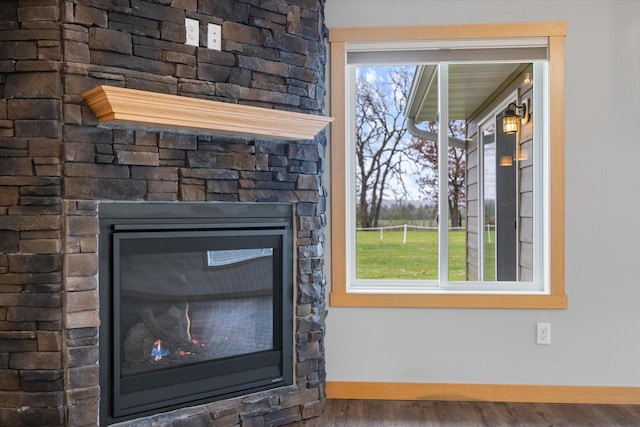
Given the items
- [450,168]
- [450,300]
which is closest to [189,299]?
[450,300]

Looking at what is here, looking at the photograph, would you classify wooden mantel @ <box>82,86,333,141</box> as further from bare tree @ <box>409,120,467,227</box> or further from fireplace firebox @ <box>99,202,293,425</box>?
bare tree @ <box>409,120,467,227</box>

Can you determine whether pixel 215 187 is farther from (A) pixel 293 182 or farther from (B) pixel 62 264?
(B) pixel 62 264

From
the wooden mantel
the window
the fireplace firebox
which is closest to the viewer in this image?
the wooden mantel

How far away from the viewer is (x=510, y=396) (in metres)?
3.26

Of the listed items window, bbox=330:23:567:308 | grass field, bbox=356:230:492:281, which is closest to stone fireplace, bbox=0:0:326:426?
window, bbox=330:23:567:308

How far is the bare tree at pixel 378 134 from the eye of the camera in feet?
11.4

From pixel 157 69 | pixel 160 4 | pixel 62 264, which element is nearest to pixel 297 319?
pixel 62 264

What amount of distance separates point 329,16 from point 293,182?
1.09 metres

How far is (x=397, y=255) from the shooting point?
11.5ft

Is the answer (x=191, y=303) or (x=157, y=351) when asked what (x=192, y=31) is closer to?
(x=191, y=303)

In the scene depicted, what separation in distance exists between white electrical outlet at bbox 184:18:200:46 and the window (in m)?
0.97

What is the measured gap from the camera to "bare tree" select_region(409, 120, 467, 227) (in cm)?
345

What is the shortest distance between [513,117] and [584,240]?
2.75 ft

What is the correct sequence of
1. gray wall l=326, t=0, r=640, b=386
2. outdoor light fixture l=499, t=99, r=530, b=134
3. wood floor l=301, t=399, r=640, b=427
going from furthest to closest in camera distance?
1. outdoor light fixture l=499, t=99, r=530, b=134
2. gray wall l=326, t=0, r=640, b=386
3. wood floor l=301, t=399, r=640, b=427
